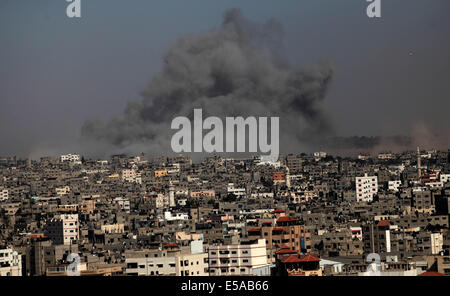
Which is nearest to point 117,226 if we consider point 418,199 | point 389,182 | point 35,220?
point 35,220

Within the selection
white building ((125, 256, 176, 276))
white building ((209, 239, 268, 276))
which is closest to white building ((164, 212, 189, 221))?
white building ((125, 256, 176, 276))

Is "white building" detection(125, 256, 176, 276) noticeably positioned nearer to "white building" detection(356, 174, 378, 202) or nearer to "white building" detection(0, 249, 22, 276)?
"white building" detection(0, 249, 22, 276)

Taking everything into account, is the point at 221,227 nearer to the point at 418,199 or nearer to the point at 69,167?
the point at 418,199

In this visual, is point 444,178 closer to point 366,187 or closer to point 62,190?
point 366,187

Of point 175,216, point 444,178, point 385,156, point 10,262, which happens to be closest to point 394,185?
point 444,178

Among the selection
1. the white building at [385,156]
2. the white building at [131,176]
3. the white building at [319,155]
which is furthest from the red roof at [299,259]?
the white building at [319,155]

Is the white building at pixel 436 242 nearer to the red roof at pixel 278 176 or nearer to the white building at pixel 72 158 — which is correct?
the red roof at pixel 278 176
